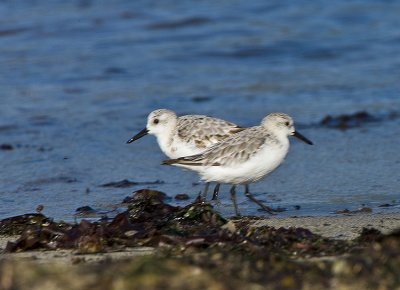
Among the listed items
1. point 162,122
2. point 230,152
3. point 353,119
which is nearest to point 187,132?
point 162,122

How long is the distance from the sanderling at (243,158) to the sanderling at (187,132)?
1.34 feet

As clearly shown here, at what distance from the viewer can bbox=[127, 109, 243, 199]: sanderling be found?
698 centimetres

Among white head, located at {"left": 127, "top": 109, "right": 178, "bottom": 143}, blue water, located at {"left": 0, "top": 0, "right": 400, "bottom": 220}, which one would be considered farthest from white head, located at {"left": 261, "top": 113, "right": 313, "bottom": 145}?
white head, located at {"left": 127, "top": 109, "right": 178, "bottom": 143}

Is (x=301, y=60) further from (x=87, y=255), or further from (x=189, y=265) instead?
(x=189, y=265)

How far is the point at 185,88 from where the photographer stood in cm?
1095

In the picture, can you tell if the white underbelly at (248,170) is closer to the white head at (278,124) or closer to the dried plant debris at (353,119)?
the white head at (278,124)

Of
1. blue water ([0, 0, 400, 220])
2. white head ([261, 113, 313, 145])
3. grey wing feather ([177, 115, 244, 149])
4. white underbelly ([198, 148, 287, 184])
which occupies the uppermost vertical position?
white head ([261, 113, 313, 145])

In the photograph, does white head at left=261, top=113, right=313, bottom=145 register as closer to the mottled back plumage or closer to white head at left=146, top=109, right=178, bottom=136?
the mottled back plumage

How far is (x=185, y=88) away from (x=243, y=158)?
15.4ft

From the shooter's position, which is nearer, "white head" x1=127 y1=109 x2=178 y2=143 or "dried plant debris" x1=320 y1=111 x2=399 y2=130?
"white head" x1=127 y1=109 x2=178 y2=143

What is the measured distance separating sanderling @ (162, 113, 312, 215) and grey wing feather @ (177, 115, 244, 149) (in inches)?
15.5

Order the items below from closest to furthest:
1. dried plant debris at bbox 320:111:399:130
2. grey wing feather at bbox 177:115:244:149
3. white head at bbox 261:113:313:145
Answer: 1. white head at bbox 261:113:313:145
2. grey wing feather at bbox 177:115:244:149
3. dried plant debris at bbox 320:111:399:130

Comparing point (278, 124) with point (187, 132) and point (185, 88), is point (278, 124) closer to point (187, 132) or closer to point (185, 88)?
point (187, 132)

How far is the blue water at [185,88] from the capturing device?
7.41 metres
